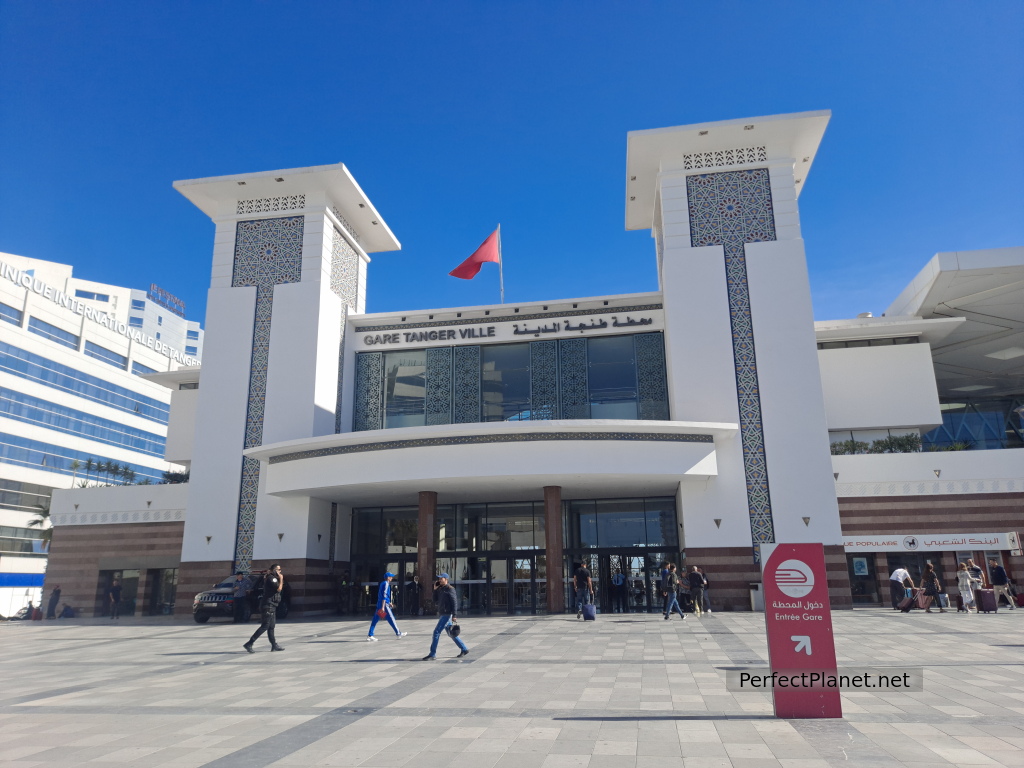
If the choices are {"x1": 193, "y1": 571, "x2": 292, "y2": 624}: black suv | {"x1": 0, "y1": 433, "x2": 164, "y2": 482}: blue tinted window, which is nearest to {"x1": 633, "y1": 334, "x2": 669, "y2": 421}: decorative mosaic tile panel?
{"x1": 193, "y1": 571, "x2": 292, "y2": 624}: black suv

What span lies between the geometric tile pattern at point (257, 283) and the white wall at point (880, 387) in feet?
59.7

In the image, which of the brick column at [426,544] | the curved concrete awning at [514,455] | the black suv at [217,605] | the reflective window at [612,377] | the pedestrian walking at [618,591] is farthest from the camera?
the reflective window at [612,377]

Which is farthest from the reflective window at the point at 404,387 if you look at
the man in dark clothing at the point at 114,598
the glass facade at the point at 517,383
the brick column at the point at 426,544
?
the man in dark clothing at the point at 114,598

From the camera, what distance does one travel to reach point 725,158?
2338 cm

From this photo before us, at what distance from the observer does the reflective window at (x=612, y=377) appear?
Answer: 77.5 feet

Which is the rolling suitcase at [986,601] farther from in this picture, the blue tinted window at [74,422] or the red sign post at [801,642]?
the blue tinted window at [74,422]

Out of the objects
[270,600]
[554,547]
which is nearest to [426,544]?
[554,547]

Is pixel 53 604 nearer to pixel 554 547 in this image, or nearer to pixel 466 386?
pixel 466 386

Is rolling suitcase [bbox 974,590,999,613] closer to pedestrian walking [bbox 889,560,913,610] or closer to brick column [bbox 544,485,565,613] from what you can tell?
pedestrian walking [bbox 889,560,913,610]

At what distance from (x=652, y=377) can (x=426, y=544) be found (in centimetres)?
894

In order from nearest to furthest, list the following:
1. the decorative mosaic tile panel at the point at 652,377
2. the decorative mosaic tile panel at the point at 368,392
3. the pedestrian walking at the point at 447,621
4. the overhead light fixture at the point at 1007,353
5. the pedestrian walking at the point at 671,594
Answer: the pedestrian walking at the point at 447,621, the pedestrian walking at the point at 671,594, the decorative mosaic tile panel at the point at 652,377, the decorative mosaic tile panel at the point at 368,392, the overhead light fixture at the point at 1007,353

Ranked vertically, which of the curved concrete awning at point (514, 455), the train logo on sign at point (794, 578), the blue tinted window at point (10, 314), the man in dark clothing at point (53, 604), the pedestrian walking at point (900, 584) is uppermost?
the blue tinted window at point (10, 314)

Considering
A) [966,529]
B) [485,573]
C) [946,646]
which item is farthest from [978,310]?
[485,573]

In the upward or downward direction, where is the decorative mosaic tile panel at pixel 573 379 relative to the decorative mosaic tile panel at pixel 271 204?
downward
